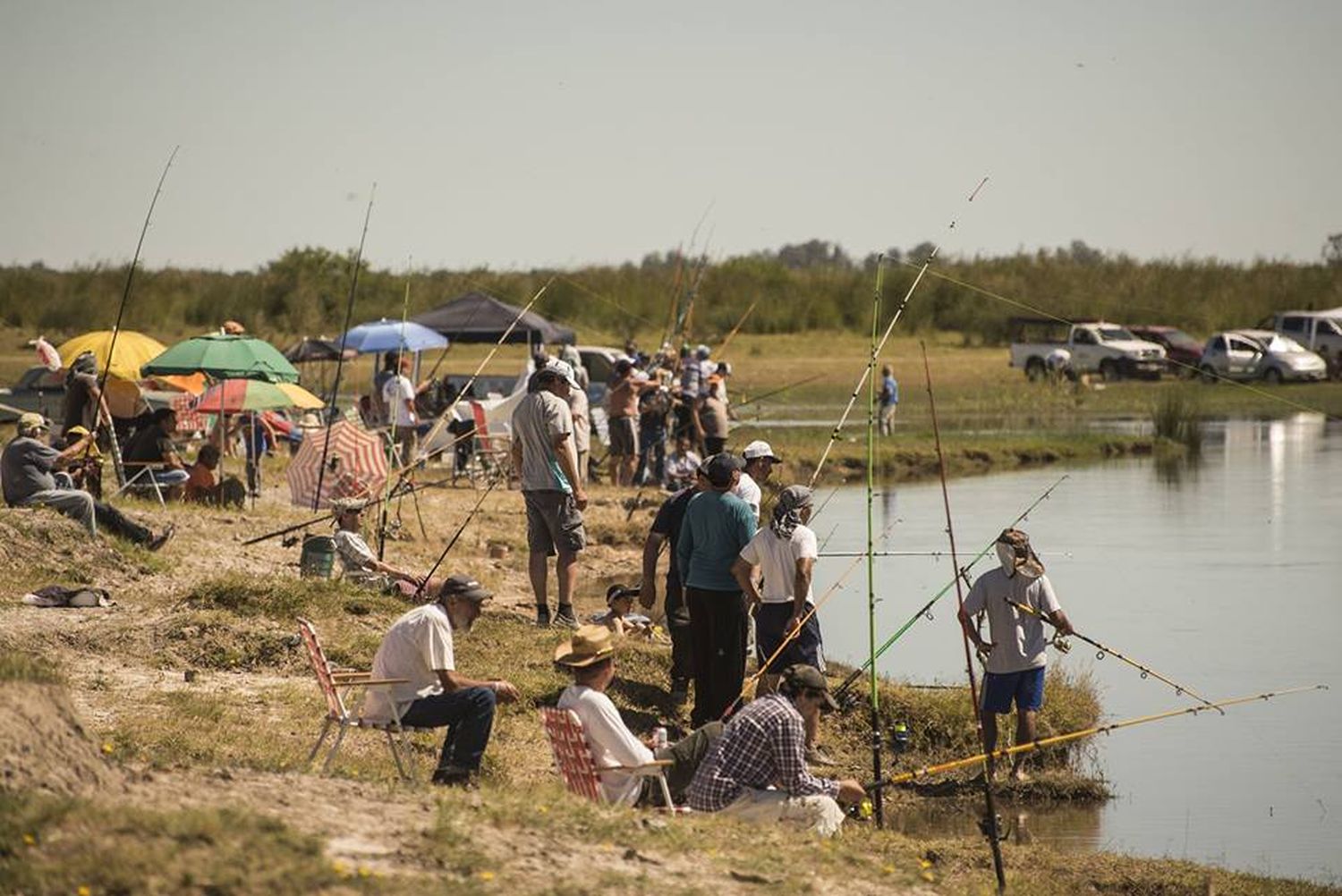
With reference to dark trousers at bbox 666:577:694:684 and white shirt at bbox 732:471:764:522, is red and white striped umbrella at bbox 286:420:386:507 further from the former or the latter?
white shirt at bbox 732:471:764:522

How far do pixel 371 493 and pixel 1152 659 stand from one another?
592cm

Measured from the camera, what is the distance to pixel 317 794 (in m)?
7.14

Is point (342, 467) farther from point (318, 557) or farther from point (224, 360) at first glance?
point (318, 557)

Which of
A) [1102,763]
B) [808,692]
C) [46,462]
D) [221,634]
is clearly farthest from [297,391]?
[808,692]

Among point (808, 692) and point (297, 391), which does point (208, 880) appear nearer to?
point (808, 692)

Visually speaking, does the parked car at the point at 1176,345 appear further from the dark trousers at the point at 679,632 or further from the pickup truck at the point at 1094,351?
the dark trousers at the point at 679,632

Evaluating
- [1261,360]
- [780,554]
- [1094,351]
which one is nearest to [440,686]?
[780,554]

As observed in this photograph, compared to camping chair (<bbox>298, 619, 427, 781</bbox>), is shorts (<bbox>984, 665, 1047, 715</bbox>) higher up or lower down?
lower down

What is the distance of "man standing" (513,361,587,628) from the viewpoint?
12.0m

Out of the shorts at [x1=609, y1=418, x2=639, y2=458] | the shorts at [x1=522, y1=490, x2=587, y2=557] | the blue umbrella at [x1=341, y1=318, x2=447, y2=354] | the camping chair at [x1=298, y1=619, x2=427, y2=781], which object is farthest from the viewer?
the blue umbrella at [x1=341, y1=318, x2=447, y2=354]

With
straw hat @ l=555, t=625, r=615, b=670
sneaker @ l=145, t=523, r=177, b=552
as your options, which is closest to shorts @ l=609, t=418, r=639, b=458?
sneaker @ l=145, t=523, r=177, b=552

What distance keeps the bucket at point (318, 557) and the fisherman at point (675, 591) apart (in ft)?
9.18

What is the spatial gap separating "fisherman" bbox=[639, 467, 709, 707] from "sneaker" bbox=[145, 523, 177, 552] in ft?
13.4

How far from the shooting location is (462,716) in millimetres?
8664
